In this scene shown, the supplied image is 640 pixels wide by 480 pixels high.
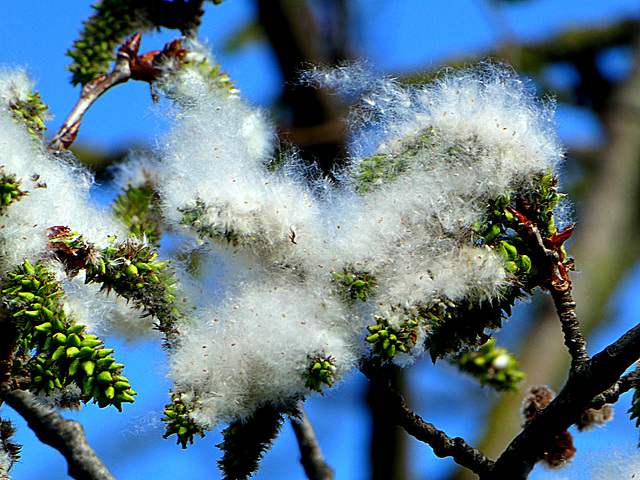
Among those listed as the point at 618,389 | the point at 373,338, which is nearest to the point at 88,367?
the point at 373,338

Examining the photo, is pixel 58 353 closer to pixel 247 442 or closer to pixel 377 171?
pixel 247 442

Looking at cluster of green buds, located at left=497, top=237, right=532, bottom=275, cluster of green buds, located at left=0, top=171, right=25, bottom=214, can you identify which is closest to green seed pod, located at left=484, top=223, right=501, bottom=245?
cluster of green buds, located at left=497, top=237, right=532, bottom=275

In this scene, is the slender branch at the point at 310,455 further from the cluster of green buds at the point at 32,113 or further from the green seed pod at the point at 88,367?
the cluster of green buds at the point at 32,113

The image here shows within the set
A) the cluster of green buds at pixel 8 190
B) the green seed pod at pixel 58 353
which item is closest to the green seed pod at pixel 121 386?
the green seed pod at pixel 58 353

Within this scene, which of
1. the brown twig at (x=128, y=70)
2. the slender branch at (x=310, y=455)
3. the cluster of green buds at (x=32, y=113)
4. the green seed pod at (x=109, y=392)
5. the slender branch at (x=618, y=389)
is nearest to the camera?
the green seed pod at (x=109, y=392)

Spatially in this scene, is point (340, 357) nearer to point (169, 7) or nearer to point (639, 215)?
point (169, 7)

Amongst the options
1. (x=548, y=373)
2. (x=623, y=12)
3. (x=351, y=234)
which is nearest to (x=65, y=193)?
(x=351, y=234)
